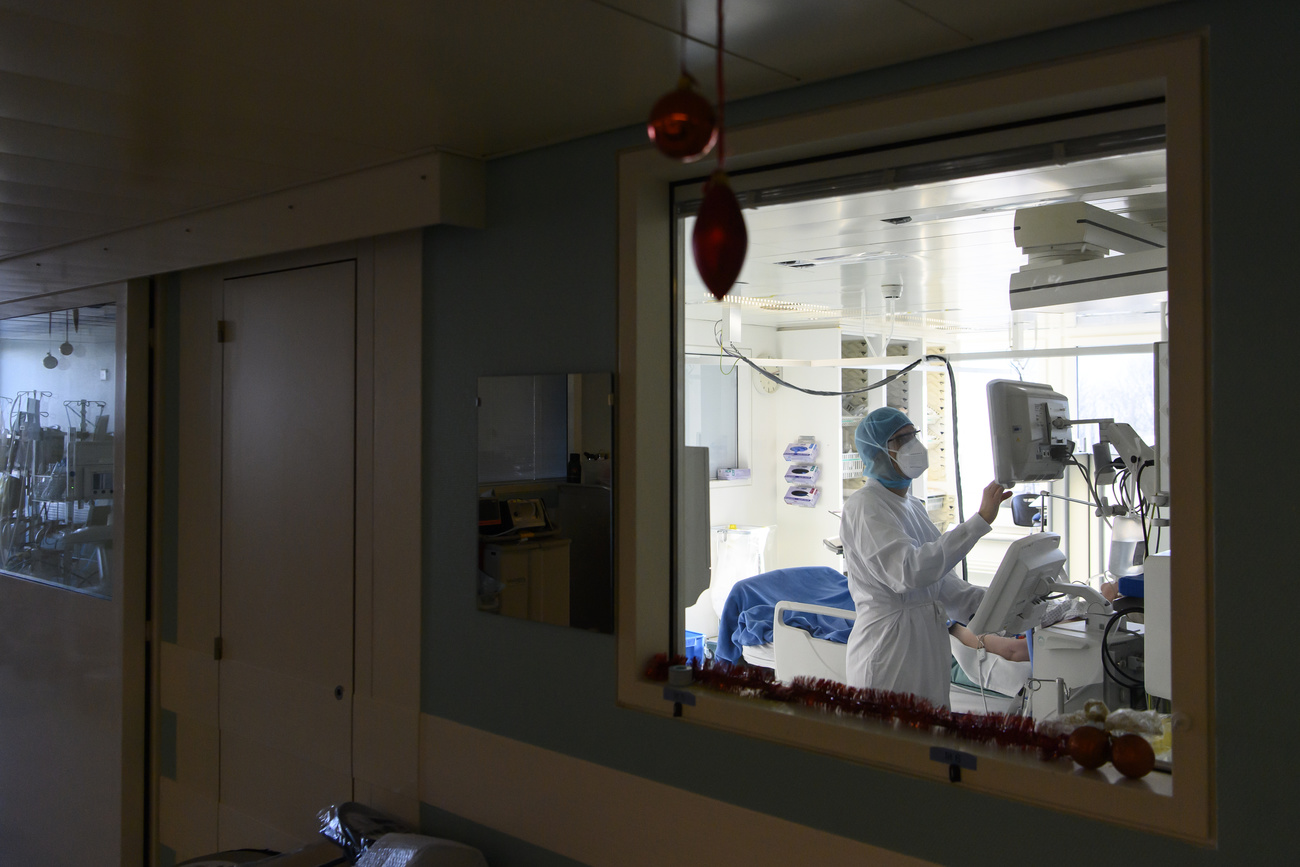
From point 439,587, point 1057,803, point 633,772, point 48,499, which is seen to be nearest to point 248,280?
point 439,587

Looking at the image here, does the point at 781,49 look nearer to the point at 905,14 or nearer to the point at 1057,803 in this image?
the point at 905,14

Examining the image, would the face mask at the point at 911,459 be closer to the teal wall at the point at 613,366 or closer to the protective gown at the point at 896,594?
the protective gown at the point at 896,594

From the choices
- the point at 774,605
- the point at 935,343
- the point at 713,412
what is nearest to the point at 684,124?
the point at 774,605

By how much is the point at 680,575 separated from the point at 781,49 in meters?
1.08

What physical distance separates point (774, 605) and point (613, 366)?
2.43m

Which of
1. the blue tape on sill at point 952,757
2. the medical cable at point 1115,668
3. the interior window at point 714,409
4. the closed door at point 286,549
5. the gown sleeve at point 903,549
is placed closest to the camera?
the blue tape on sill at point 952,757

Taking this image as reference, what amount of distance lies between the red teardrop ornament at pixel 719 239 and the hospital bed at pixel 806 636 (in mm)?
2584

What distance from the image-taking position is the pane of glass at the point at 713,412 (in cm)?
547

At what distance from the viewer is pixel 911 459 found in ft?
9.62

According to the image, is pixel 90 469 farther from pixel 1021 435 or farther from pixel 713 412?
pixel 713 412

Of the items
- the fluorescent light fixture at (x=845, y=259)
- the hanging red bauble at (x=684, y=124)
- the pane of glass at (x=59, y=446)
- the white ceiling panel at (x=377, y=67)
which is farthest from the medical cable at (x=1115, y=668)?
the pane of glass at (x=59, y=446)

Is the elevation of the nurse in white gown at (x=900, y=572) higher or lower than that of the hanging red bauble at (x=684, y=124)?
lower

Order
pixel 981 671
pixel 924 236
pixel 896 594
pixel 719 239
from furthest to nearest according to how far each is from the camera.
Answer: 1. pixel 981 671
2. pixel 896 594
3. pixel 924 236
4. pixel 719 239

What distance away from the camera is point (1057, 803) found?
53.7 inches
